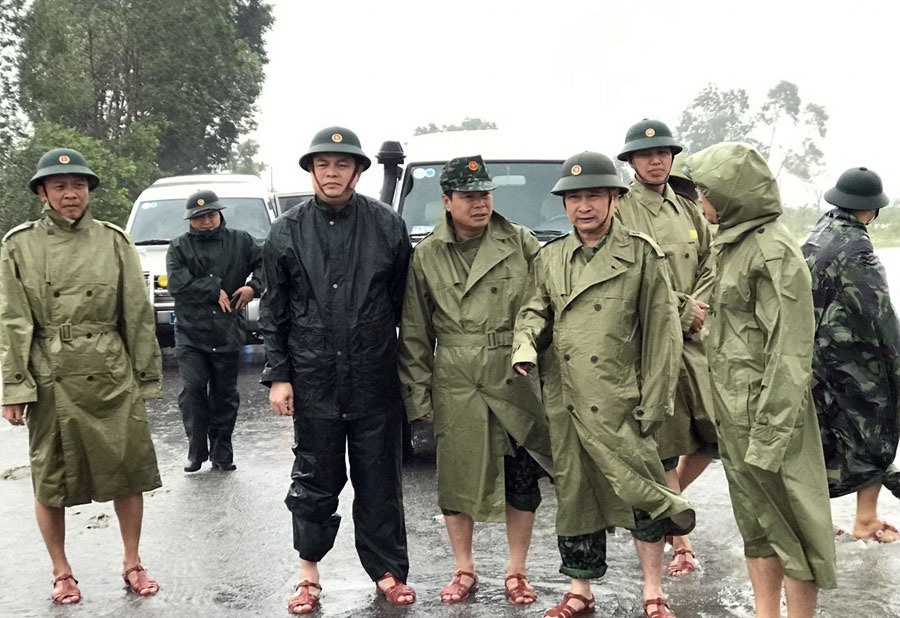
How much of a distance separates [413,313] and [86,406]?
65.4 inches

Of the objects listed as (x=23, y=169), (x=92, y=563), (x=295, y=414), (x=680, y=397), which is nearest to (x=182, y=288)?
(x=92, y=563)

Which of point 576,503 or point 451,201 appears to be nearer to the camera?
point 576,503

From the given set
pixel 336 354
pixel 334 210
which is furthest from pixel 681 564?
pixel 334 210

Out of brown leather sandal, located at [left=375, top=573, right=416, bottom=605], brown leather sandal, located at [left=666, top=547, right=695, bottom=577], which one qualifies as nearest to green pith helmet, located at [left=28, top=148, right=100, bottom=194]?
brown leather sandal, located at [left=375, top=573, right=416, bottom=605]

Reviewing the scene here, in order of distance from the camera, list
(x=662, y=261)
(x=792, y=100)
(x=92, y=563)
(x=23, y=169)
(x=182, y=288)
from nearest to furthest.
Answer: (x=662, y=261) < (x=92, y=563) < (x=182, y=288) < (x=23, y=169) < (x=792, y=100)

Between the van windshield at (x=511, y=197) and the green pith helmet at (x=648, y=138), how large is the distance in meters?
2.28

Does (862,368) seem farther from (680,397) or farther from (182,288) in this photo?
(182,288)

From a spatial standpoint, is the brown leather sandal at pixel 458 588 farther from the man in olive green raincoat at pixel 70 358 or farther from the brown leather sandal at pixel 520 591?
the man in olive green raincoat at pixel 70 358

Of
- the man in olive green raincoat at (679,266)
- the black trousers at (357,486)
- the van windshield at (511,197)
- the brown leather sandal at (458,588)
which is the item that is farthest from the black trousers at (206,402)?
the man in olive green raincoat at (679,266)

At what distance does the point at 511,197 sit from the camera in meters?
8.12

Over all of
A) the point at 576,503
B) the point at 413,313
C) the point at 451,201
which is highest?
the point at 451,201

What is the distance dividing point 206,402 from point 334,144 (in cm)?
366

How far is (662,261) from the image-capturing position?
4543 millimetres

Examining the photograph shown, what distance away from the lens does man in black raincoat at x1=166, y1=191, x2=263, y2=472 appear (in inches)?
308
